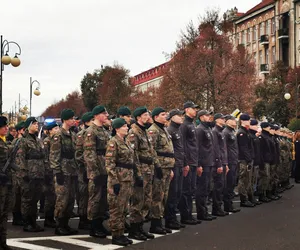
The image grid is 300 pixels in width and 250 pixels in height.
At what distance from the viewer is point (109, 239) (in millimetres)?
10156

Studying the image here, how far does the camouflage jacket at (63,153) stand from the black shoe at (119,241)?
5.22ft

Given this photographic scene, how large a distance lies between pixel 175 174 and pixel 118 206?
2244mm

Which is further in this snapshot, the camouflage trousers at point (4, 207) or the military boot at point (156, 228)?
the military boot at point (156, 228)

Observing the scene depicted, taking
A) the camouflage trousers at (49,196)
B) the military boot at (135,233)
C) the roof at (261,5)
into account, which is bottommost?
the military boot at (135,233)

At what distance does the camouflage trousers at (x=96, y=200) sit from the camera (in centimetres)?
1020

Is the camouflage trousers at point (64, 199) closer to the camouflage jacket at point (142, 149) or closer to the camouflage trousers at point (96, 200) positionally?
the camouflage trousers at point (96, 200)

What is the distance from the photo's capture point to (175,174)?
11.6 metres

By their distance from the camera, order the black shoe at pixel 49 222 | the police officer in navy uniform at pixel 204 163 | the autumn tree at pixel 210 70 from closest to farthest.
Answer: the black shoe at pixel 49 222
the police officer in navy uniform at pixel 204 163
the autumn tree at pixel 210 70

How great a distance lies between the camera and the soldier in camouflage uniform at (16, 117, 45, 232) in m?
11.2

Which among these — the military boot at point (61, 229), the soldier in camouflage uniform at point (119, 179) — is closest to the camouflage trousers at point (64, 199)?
the military boot at point (61, 229)

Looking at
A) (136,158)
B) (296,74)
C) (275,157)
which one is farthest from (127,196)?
(296,74)

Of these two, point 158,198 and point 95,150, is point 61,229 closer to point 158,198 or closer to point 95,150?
point 95,150

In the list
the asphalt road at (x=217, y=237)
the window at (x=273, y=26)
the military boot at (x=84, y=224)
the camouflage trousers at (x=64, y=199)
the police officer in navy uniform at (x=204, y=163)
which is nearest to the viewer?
the asphalt road at (x=217, y=237)

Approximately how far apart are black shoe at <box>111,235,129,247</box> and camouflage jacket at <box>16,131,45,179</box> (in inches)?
92.5
